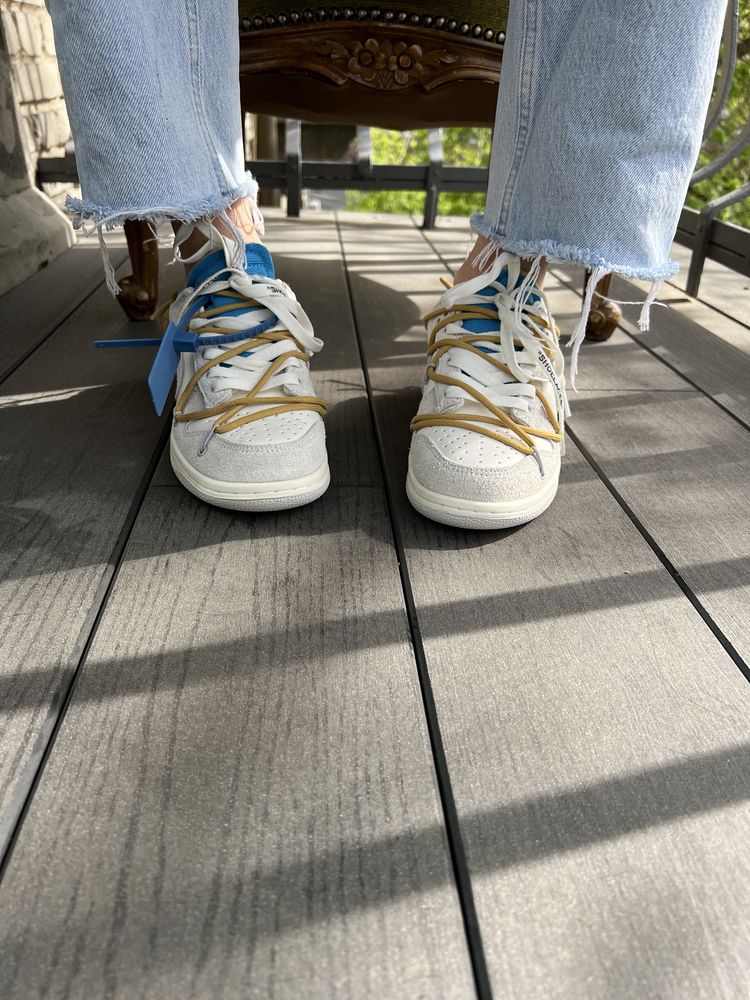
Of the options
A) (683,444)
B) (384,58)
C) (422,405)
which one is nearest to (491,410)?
(422,405)

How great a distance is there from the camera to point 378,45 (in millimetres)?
1305

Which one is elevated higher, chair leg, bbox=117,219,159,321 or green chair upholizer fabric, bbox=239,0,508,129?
green chair upholizer fabric, bbox=239,0,508,129

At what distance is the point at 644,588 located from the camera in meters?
0.68

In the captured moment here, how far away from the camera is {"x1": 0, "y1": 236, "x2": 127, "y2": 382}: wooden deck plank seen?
3.97 feet

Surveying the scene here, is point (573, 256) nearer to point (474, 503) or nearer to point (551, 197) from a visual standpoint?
point (551, 197)

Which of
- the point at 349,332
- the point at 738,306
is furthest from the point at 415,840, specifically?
the point at 738,306

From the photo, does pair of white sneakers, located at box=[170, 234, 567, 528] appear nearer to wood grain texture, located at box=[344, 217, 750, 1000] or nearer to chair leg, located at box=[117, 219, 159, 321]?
wood grain texture, located at box=[344, 217, 750, 1000]

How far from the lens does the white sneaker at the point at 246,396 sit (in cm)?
75

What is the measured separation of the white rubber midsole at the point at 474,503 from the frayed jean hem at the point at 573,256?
0.22 meters

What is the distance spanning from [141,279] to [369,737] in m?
1.04

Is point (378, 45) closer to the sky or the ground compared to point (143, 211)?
closer to the sky

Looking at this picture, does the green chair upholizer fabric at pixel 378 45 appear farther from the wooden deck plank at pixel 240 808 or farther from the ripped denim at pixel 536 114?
the wooden deck plank at pixel 240 808

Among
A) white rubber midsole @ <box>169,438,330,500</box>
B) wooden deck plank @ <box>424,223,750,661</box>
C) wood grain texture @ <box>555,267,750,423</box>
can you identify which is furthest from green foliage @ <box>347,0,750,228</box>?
white rubber midsole @ <box>169,438,330,500</box>

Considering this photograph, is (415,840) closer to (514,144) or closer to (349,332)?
(514,144)
